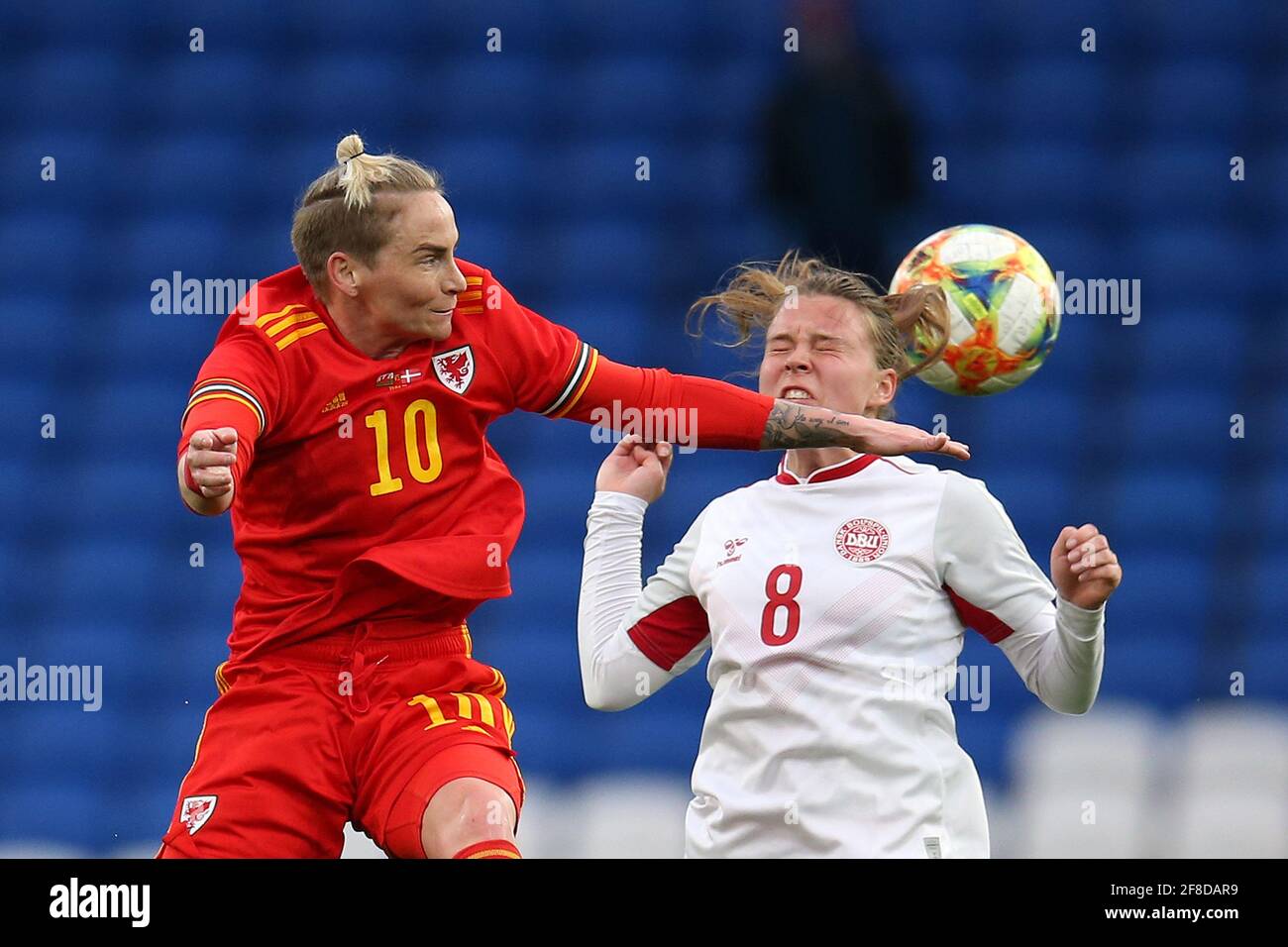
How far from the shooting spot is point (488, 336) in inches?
136

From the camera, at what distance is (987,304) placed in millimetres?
4066

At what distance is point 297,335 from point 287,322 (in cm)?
3

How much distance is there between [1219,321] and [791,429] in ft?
16.2

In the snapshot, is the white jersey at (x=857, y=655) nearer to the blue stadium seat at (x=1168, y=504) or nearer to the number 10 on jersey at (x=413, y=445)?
the number 10 on jersey at (x=413, y=445)

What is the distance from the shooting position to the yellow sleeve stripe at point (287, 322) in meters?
3.33

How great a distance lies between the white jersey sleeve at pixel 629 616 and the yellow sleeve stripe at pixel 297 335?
1.98 feet

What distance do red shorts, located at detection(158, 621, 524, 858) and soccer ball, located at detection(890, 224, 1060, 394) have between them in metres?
1.21

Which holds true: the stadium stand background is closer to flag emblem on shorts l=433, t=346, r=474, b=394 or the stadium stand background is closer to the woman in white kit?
the woman in white kit

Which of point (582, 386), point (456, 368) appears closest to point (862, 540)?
point (582, 386)

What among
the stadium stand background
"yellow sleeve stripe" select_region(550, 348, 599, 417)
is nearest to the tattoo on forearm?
"yellow sleeve stripe" select_region(550, 348, 599, 417)

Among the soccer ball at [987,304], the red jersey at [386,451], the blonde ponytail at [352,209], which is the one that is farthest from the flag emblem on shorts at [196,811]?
the soccer ball at [987,304]

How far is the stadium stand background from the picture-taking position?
21.6ft

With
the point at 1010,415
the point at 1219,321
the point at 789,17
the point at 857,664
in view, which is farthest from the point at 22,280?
the point at 857,664

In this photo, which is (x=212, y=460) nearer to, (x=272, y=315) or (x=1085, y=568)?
(x=272, y=315)
